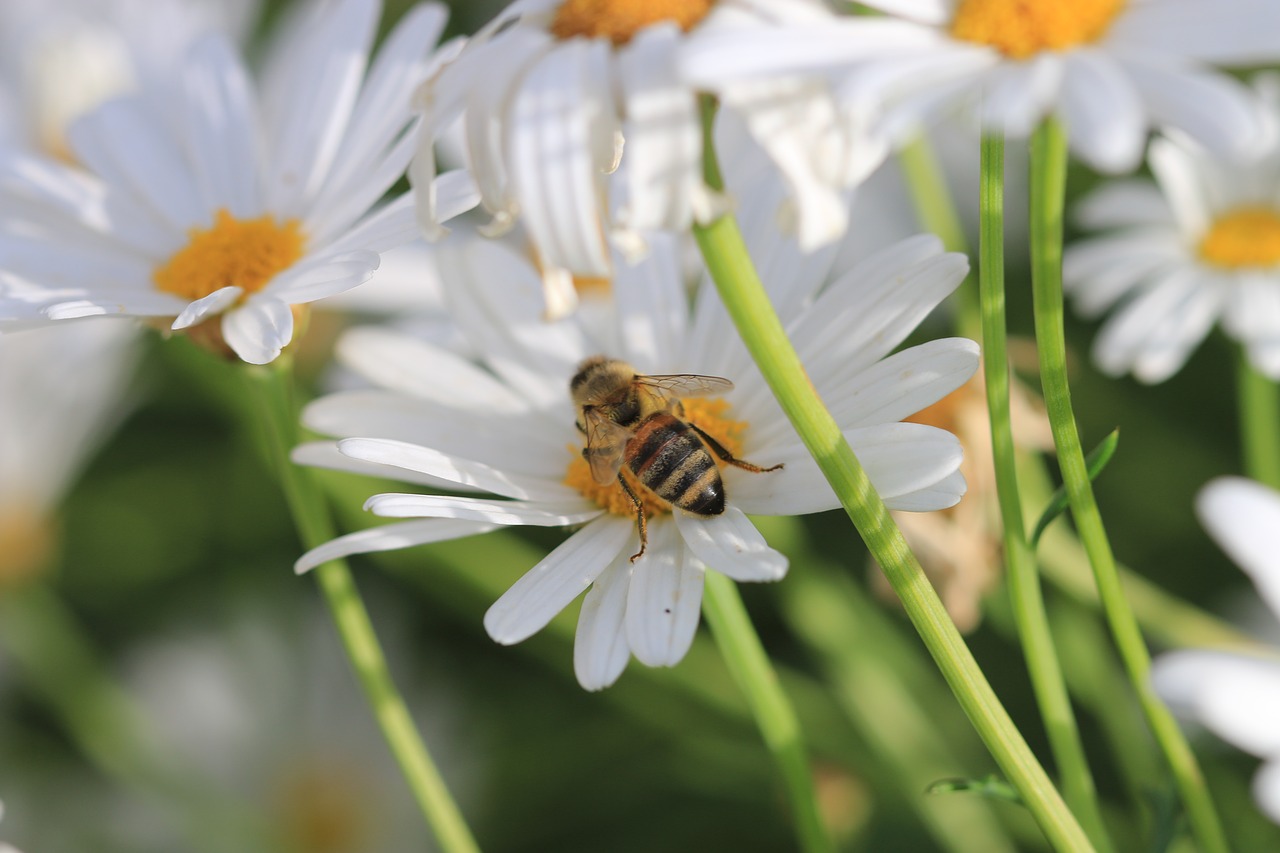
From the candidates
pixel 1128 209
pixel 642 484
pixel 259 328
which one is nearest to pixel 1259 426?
pixel 1128 209

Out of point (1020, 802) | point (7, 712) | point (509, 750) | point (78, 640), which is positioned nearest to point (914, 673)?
point (509, 750)

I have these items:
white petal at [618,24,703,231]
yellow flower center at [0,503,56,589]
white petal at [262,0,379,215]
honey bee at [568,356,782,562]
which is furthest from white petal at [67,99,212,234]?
yellow flower center at [0,503,56,589]

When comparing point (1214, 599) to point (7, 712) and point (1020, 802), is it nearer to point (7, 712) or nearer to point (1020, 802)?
point (1020, 802)

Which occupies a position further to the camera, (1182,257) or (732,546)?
(1182,257)

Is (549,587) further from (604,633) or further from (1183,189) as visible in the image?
(1183,189)

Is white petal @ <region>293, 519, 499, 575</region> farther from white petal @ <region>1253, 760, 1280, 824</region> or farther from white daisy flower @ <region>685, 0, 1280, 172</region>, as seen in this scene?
white petal @ <region>1253, 760, 1280, 824</region>

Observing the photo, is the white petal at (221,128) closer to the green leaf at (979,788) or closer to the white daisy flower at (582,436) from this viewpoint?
the white daisy flower at (582,436)
